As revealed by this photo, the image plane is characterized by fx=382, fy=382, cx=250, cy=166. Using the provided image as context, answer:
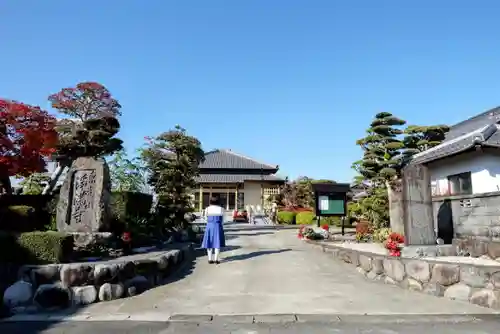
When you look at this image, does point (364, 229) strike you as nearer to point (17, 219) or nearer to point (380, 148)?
point (380, 148)

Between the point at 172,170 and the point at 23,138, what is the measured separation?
5.39 metres

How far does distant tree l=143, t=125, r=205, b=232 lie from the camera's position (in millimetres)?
14773

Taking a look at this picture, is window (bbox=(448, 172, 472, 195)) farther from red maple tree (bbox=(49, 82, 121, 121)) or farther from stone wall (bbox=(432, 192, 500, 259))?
red maple tree (bbox=(49, 82, 121, 121))

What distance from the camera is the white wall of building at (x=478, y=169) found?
1102 cm

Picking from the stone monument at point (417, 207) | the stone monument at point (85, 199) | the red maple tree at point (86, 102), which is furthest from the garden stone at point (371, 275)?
the red maple tree at point (86, 102)

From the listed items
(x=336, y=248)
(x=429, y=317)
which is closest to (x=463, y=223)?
(x=336, y=248)

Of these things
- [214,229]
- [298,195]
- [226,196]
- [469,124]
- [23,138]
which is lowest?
[214,229]

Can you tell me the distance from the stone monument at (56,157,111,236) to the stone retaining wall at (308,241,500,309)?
6246 millimetres

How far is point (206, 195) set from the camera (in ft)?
Result: 138

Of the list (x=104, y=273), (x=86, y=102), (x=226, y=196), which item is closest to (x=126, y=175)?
(x=86, y=102)

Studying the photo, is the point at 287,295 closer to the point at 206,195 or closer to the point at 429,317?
the point at 429,317

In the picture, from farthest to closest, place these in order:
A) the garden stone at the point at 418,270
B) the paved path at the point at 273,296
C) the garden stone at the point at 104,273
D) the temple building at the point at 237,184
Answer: the temple building at the point at 237,184 < the garden stone at the point at 418,270 < the garden stone at the point at 104,273 < the paved path at the point at 273,296

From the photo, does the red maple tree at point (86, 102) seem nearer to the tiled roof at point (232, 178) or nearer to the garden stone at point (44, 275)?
the garden stone at point (44, 275)

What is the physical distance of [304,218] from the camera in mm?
29062
